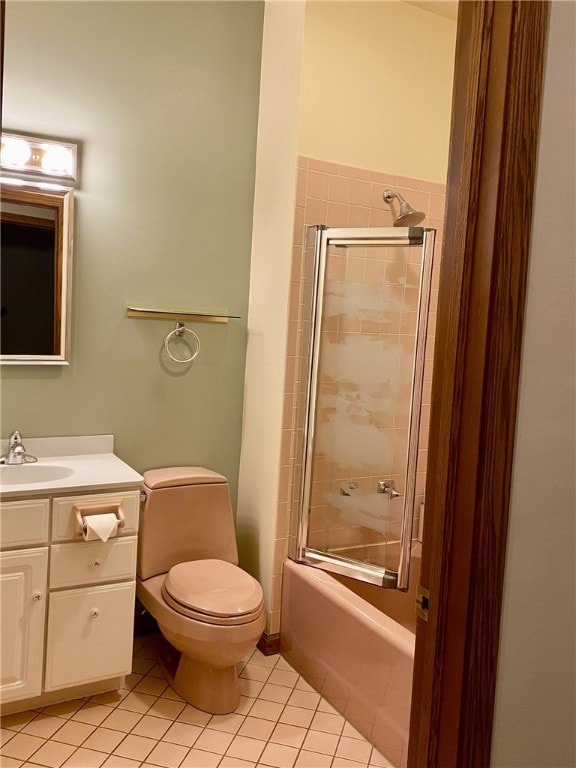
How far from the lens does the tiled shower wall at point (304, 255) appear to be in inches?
108

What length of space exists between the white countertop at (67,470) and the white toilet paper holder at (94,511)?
0.20 ft

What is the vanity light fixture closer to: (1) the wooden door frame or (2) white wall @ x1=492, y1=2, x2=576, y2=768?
(1) the wooden door frame

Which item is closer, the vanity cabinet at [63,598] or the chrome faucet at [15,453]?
the vanity cabinet at [63,598]

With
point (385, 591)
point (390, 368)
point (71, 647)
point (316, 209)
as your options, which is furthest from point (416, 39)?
point (71, 647)

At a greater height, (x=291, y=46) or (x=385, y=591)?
(x=291, y=46)

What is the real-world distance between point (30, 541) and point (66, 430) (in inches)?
22.9

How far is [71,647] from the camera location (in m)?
2.34

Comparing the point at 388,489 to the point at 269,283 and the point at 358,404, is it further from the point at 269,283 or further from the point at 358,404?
the point at 269,283

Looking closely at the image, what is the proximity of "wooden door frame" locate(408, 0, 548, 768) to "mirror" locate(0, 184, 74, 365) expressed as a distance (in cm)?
195

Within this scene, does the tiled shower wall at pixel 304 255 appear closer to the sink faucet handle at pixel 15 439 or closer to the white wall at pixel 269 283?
the white wall at pixel 269 283

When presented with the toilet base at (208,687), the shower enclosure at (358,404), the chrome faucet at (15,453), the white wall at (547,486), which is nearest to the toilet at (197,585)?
the toilet base at (208,687)

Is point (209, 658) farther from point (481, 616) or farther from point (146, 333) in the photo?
point (481, 616)

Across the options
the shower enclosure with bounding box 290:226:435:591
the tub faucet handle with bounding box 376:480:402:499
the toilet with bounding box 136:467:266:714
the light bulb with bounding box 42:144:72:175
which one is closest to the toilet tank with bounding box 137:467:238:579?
the toilet with bounding box 136:467:266:714

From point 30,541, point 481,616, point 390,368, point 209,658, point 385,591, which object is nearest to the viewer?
point 481,616
